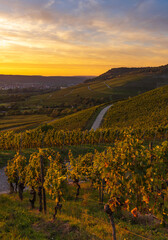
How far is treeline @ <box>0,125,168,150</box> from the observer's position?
27953mm

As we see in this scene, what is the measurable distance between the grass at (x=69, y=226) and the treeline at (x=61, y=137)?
650 inches

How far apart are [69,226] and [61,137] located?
21438 mm

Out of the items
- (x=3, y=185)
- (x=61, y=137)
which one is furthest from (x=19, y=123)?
(x=3, y=185)

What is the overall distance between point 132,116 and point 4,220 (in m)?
56.2

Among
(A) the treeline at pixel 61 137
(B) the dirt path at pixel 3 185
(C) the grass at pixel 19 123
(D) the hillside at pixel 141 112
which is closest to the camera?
(B) the dirt path at pixel 3 185

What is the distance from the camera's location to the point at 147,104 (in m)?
69.6

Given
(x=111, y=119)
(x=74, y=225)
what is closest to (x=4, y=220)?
(x=74, y=225)

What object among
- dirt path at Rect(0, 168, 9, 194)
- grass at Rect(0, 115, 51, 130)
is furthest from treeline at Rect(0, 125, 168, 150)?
grass at Rect(0, 115, 51, 130)

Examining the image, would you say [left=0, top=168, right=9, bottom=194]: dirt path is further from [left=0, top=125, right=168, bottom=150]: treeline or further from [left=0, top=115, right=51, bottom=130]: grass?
[left=0, top=115, right=51, bottom=130]: grass

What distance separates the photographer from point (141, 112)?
6288cm

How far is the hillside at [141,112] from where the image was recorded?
Result: 176 ft

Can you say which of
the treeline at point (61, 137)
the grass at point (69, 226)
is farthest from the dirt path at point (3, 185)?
the treeline at point (61, 137)

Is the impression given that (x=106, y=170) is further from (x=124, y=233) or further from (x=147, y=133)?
(x=147, y=133)

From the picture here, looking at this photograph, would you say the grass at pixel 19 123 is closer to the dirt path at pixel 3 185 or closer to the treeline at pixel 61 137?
the treeline at pixel 61 137
